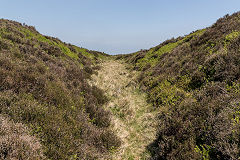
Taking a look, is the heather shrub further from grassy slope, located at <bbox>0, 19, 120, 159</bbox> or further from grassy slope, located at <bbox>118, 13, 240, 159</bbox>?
grassy slope, located at <bbox>118, 13, 240, 159</bbox>

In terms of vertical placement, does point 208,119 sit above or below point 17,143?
below

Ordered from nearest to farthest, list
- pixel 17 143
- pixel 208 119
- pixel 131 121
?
pixel 17 143 → pixel 208 119 → pixel 131 121

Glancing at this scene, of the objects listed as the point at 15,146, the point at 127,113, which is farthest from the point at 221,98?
the point at 15,146

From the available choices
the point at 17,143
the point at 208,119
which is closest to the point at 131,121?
the point at 208,119

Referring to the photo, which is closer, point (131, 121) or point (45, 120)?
point (45, 120)

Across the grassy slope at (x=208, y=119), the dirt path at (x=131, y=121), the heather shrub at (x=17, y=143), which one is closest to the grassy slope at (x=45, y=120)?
the heather shrub at (x=17, y=143)

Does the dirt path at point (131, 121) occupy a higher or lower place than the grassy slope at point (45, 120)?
lower

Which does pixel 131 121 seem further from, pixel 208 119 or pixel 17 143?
pixel 17 143

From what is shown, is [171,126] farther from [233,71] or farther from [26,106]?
[26,106]

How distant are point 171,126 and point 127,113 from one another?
3.13 m

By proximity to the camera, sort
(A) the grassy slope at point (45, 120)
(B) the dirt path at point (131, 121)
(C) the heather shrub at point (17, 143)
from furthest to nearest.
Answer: (B) the dirt path at point (131, 121), (A) the grassy slope at point (45, 120), (C) the heather shrub at point (17, 143)

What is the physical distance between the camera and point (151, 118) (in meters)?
6.65

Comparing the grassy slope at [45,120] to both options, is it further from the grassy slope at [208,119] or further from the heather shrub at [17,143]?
the grassy slope at [208,119]

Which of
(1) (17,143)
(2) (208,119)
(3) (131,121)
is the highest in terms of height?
(1) (17,143)
